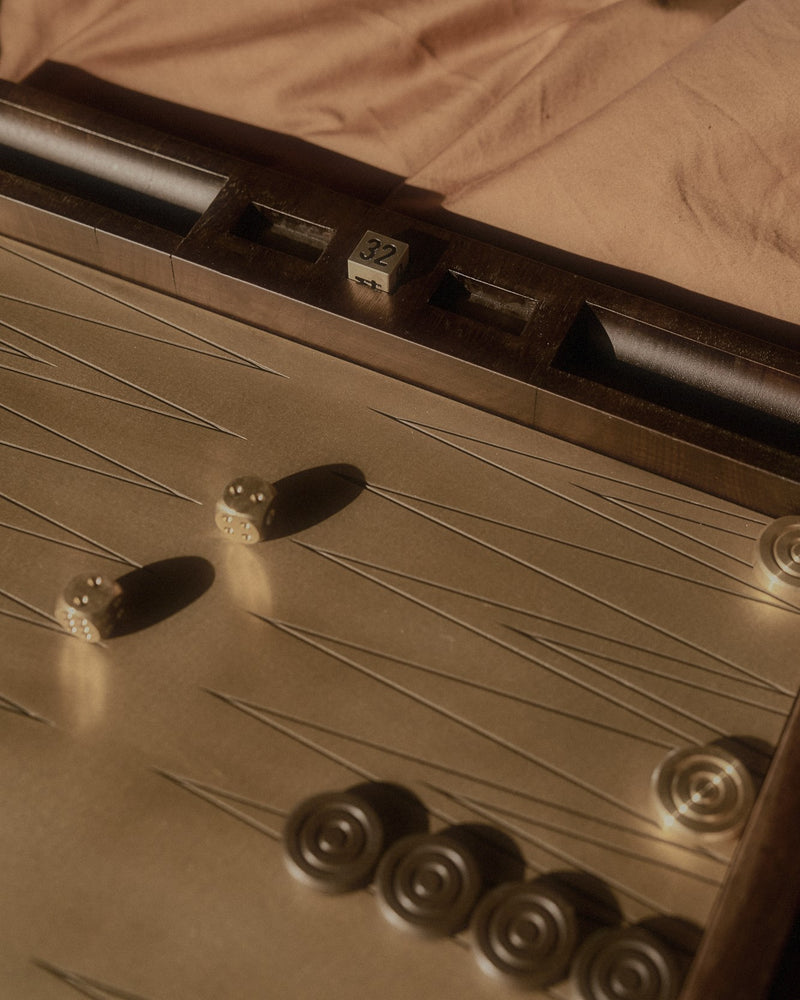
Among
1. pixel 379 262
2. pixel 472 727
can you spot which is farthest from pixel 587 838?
pixel 379 262

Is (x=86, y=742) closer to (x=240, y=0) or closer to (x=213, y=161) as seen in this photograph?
(x=213, y=161)

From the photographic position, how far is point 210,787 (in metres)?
0.96

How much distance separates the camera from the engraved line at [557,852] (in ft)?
2.97

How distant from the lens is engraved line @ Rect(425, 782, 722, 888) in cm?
92

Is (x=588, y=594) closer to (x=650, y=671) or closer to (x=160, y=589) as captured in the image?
(x=650, y=671)

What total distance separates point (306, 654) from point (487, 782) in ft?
0.64

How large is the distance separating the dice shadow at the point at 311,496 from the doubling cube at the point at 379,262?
0.20 m

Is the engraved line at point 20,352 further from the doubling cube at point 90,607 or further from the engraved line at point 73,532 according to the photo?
the doubling cube at point 90,607

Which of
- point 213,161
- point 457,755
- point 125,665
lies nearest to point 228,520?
point 125,665

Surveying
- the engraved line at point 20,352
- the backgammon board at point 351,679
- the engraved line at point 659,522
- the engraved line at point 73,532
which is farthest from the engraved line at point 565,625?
the engraved line at point 20,352

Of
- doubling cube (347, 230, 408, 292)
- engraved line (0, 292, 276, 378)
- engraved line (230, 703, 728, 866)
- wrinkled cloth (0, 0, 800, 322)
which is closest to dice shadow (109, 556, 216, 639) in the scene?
engraved line (230, 703, 728, 866)

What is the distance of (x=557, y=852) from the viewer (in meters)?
0.93

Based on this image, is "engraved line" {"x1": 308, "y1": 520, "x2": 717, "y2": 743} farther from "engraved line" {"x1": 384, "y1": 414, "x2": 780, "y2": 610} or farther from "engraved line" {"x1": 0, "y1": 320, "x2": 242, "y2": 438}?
"engraved line" {"x1": 0, "y1": 320, "x2": 242, "y2": 438}

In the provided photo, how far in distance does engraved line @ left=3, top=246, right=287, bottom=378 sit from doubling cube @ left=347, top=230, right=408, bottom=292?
13 cm
